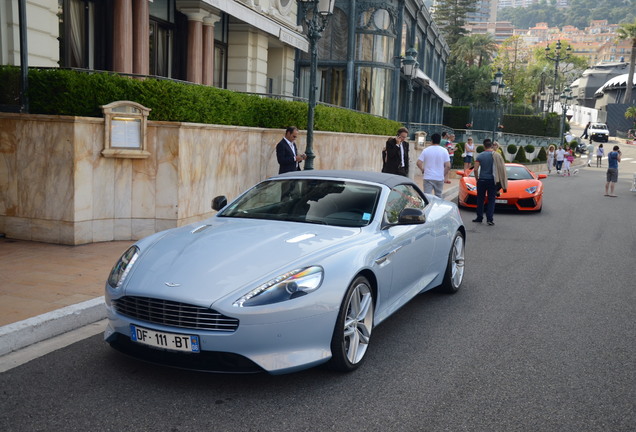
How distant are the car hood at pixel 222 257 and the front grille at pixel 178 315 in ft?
0.17

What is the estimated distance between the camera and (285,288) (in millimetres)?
4059

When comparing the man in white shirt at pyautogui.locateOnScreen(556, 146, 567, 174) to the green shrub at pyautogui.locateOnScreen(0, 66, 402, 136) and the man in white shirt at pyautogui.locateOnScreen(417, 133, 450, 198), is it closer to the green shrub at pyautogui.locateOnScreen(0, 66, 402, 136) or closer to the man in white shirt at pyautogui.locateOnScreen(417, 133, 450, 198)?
the man in white shirt at pyautogui.locateOnScreen(417, 133, 450, 198)

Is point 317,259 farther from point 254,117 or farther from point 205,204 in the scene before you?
point 254,117

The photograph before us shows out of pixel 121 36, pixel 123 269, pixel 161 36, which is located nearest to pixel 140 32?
pixel 121 36

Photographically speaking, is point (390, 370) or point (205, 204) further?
point (205, 204)

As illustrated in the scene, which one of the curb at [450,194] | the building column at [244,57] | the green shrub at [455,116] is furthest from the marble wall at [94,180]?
the green shrub at [455,116]

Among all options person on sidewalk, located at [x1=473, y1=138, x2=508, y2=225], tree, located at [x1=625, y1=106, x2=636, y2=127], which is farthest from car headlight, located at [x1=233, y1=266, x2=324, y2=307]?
tree, located at [x1=625, y1=106, x2=636, y2=127]

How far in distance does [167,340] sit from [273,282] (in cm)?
75

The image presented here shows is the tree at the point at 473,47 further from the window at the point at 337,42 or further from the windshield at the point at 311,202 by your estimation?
the windshield at the point at 311,202

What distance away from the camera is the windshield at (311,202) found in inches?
213

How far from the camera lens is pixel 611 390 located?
4320 millimetres

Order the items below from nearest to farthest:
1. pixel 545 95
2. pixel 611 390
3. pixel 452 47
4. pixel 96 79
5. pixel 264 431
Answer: pixel 264 431, pixel 611 390, pixel 96 79, pixel 452 47, pixel 545 95

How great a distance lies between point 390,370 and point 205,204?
6395 millimetres

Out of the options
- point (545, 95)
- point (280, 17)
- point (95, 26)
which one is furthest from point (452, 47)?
point (95, 26)
